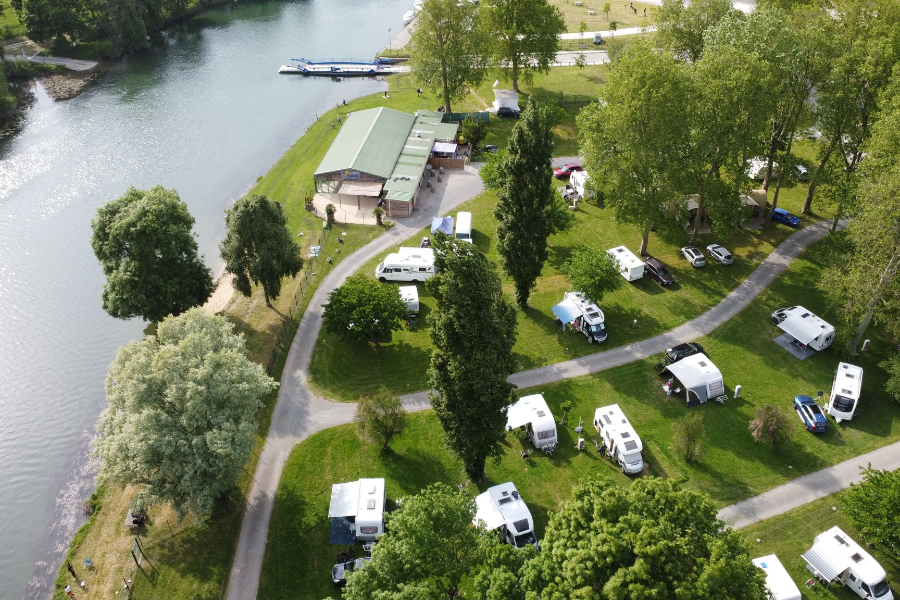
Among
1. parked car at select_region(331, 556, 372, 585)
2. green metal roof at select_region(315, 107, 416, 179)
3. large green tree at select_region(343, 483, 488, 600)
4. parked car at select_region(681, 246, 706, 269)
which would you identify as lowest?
parked car at select_region(331, 556, 372, 585)

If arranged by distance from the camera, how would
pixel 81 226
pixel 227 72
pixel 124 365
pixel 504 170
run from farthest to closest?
pixel 227 72 → pixel 81 226 → pixel 504 170 → pixel 124 365

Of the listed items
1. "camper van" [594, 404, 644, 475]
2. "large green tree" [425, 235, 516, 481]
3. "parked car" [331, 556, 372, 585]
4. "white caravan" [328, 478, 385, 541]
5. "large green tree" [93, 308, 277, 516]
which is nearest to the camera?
"large green tree" [425, 235, 516, 481]

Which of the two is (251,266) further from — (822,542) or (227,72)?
(227,72)

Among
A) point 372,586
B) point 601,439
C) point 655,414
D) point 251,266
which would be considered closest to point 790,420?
point 655,414

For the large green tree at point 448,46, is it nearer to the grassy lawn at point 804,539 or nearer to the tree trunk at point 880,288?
Answer: the tree trunk at point 880,288

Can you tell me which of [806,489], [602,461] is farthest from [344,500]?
[806,489]

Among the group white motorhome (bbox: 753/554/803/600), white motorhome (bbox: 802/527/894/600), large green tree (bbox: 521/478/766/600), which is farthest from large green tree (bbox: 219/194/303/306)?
white motorhome (bbox: 802/527/894/600)

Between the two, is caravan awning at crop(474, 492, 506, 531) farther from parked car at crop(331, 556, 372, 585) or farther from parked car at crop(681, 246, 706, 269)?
parked car at crop(681, 246, 706, 269)
